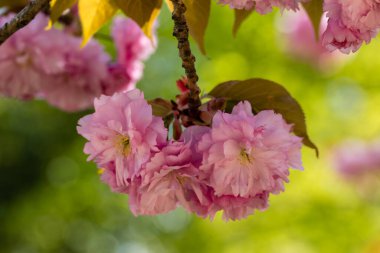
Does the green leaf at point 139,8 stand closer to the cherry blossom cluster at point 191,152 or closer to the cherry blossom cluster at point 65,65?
the cherry blossom cluster at point 191,152

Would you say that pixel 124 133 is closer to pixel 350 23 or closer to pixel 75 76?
pixel 350 23

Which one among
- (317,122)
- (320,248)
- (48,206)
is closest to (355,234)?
(320,248)

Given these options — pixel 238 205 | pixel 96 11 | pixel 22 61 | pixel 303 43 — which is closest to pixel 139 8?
pixel 96 11

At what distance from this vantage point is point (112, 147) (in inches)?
40.0

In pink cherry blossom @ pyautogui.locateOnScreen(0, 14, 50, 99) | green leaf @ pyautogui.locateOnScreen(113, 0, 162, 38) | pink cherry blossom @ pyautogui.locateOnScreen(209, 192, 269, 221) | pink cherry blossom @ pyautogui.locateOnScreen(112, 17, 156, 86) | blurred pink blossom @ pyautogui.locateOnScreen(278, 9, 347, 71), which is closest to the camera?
pink cherry blossom @ pyautogui.locateOnScreen(209, 192, 269, 221)

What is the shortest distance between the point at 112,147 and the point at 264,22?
473 centimetres

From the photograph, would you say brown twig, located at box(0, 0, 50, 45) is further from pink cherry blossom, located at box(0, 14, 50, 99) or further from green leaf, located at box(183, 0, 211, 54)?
pink cherry blossom, located at box(0, 14, 50, 99)

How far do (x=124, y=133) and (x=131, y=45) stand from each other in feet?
2.31

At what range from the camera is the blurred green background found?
5.50 metres

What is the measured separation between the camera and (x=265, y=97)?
113 cm

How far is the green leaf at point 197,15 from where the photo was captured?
1.08 meters

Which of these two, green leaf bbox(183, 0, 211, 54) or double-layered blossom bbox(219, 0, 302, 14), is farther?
green leaf bbox(183, 0, 211, 54)

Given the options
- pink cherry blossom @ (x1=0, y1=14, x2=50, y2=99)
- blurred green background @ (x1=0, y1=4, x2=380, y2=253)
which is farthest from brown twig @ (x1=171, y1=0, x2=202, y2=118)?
blurred green background @ (x1=0, y1=4, x2=380, y2=253)

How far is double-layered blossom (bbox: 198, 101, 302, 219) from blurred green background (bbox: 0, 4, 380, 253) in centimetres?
405
